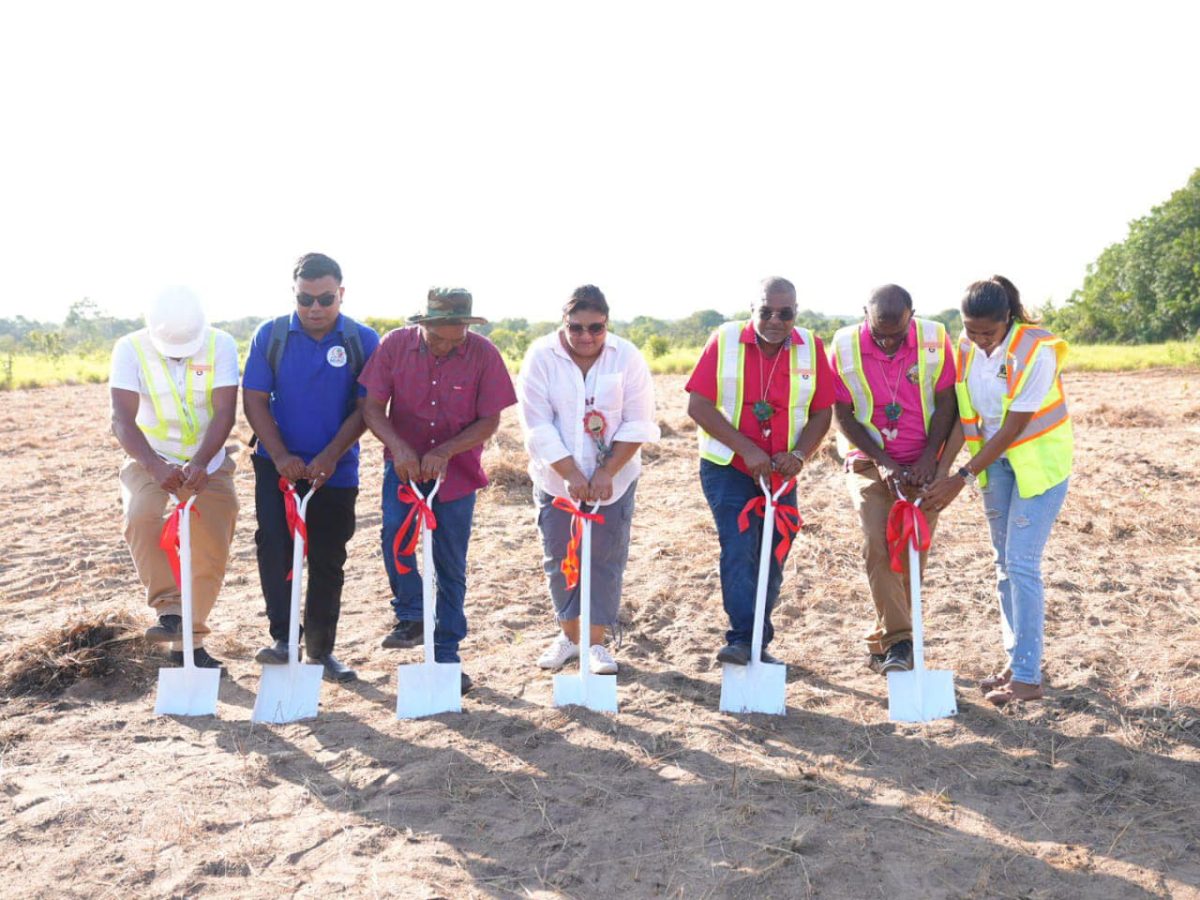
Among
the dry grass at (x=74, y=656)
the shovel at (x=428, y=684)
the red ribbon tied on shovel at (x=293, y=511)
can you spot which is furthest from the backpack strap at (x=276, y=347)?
the dry grass at (x=74, y=656)

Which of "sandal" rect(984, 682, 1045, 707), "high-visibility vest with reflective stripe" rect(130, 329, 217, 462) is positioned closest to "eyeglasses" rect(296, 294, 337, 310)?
"high-visibility vest with reflective stripe" rect(130, 329, 217, 462)

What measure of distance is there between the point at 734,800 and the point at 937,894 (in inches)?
30.8

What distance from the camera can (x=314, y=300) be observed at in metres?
4.72

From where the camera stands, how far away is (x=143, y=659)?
5.21m

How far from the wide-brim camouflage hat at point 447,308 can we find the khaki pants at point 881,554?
1.81 m

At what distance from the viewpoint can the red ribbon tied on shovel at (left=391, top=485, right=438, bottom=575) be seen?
476cm

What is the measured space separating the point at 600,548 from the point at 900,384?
1493 millimetres

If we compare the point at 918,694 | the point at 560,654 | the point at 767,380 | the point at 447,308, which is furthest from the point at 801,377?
the point at 560,654

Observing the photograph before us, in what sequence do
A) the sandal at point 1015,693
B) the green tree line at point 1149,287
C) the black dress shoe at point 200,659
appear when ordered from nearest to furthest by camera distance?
the sandal at point 1015,693 < the black dress shoe at point 200,659 < the green tree line at point 1149,287

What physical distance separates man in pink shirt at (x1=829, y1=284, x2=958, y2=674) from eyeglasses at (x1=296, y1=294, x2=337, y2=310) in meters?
2.19

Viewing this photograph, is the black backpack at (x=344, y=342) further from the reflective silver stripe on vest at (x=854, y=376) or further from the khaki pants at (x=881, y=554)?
the khaki pants at (x=881, y=554)

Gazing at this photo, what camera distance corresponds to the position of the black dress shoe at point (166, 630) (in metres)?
5.02

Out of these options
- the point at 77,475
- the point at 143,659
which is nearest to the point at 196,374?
the point at 143,659

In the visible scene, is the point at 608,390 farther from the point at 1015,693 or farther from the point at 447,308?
the point at 1015,693
